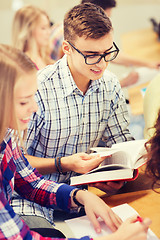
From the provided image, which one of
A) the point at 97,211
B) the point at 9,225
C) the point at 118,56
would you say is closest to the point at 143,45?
the point at 118,56

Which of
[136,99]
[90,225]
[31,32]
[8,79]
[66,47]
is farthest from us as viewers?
[31,32]

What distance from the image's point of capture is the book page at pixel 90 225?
1.09m

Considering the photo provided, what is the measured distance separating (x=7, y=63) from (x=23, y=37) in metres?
1.91

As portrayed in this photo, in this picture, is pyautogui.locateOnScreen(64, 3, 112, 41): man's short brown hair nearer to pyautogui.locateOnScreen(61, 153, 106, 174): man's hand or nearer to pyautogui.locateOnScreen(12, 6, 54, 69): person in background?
pyautogui.locateOnScreen(61, 153, 106, 174): man's hand

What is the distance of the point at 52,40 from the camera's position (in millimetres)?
3170

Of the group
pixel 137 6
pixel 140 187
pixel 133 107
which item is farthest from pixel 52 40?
pixel 137 6

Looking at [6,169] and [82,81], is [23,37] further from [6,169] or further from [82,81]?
[6,169]

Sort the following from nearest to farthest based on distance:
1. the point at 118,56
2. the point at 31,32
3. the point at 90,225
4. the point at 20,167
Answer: the point at 90,225 < the point at 20,167 < the point at 118,56 < the point at 31,32

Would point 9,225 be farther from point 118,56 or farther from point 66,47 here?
point 118,56

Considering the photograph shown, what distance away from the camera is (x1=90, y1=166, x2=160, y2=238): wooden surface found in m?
1.18

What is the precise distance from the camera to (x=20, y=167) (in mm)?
1257

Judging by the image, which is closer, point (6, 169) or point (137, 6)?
point (6, 169)

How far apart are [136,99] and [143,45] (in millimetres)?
1603

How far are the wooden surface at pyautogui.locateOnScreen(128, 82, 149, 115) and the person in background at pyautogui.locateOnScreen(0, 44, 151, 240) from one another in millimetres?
934
